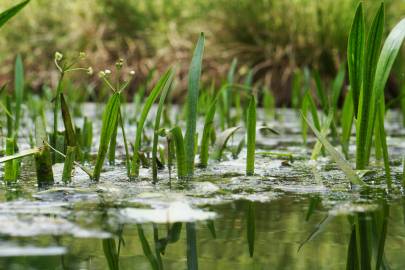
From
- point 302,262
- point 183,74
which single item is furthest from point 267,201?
point 183,74

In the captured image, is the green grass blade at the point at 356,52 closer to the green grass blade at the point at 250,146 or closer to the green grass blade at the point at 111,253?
the green grass blade at the point at 250,146

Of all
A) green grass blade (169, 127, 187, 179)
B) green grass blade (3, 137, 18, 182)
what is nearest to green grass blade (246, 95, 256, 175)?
green grass blade (169, 127, 187, 179)

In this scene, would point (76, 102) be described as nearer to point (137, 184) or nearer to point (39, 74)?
point (137, 184)

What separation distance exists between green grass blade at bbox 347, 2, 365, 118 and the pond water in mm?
217

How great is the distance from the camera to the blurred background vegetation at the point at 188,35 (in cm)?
632

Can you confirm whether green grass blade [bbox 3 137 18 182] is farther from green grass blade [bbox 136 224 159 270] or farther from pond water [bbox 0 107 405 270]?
green grass blade [bbox 136 224 159 270]

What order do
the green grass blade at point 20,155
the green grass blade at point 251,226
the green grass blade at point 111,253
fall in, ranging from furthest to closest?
1. the green grass blade at point 20,155
2. the green grass blade at point 251,226
3. the green grass blade at point 111,253

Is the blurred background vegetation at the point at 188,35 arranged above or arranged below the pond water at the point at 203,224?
above

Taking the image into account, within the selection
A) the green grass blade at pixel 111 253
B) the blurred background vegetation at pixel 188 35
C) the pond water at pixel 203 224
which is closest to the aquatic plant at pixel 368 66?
the pond water at pixel 203 224

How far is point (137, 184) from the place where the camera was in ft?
4.93

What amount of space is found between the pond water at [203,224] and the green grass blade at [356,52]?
8.6 inches

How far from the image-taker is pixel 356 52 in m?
1.59

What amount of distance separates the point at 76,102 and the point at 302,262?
3.62 m

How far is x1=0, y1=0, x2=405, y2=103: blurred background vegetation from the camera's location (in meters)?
6.32
